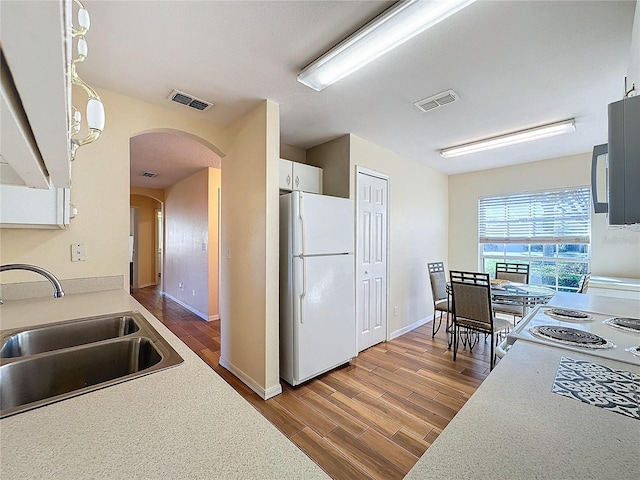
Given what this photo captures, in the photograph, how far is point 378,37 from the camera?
60.1 inches

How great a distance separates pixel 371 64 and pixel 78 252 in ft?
8.00

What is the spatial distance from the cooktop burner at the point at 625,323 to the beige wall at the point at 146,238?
864 cm

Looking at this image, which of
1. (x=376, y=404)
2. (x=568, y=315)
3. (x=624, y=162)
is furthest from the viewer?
(x=376, y=404)

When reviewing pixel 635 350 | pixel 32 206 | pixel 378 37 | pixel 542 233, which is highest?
pixel 378 37

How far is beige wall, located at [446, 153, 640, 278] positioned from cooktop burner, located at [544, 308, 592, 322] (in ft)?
6.20

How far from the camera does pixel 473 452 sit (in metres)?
0.61

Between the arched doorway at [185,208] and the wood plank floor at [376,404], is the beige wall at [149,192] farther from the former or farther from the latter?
the wood plank floor at [376,404]

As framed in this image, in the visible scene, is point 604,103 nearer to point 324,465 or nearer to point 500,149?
point 500,149

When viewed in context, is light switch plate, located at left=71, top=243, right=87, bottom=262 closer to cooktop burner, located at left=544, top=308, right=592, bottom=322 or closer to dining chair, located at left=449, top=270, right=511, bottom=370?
cooktop burner, located at left=544, top=308, right=592, bottom=322

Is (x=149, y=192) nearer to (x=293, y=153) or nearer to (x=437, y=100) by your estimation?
(x=293, y=153)

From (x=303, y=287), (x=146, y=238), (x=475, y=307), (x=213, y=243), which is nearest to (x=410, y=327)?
(x=475, y=307)

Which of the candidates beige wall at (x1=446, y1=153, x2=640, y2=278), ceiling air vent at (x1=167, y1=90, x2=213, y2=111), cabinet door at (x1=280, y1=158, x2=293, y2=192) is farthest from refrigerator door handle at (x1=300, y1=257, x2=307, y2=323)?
beige wall at (x1=446, y1=153, x2=640, y2=278)

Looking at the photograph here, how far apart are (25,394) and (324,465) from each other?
4.88ft

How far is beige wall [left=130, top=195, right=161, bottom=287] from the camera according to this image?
7.41 metres
